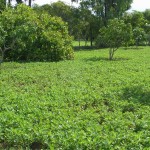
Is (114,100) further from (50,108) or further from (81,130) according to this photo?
(81,130)

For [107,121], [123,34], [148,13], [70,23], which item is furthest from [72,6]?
[107,121]

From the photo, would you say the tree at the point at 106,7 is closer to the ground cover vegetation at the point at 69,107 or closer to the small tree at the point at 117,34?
→ the small tree at the point at 117,34

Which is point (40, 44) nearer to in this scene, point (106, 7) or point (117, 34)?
point (117, 34)

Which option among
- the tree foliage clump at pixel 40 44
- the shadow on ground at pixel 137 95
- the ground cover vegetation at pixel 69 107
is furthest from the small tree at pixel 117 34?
the shadow on ground at pixel 137 95

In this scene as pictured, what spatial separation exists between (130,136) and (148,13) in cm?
4408

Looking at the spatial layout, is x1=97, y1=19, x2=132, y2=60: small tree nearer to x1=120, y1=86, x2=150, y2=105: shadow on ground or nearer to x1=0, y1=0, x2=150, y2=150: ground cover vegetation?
x1=0, y1=0, x2=150, y2=150: ground cover vegetation

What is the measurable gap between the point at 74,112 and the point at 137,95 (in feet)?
8.72

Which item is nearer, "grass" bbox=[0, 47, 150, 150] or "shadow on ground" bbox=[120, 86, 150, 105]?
"grass" bbox=[0, 47, 150, 150]

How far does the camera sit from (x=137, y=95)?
9.00m

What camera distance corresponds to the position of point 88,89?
9.55 meters

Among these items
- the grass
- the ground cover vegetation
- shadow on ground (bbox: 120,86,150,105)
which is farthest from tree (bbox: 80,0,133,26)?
shadow on ground (bbox: 120,86,150,105)

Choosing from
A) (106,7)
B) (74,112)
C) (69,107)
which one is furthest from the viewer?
(106,7)

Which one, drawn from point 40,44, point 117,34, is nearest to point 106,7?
point 117,34

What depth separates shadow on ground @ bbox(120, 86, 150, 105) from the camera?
840 cm
